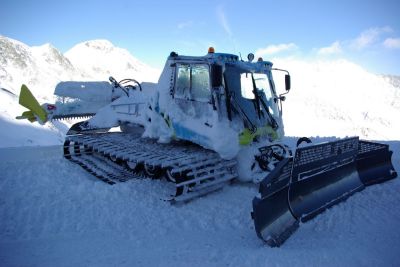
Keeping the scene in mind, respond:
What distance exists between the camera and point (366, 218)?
5195 millimetres

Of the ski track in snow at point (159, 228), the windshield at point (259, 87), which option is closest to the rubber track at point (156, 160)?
the ski track in snow at point (159, 228)

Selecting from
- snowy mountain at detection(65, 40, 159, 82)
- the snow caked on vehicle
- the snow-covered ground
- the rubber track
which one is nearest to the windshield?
the snow caked on vehicle

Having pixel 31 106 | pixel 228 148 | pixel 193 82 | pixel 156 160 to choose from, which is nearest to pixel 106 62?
pixel 31 106

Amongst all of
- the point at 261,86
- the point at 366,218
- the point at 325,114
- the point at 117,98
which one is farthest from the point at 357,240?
the point at 325,114

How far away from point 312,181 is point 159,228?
8.61ft

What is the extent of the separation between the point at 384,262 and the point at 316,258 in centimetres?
78

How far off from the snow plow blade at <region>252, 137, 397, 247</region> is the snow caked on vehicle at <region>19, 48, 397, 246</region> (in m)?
0.02

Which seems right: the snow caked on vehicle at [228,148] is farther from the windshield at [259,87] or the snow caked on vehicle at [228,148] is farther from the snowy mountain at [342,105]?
the snowy mountain at [342,105]

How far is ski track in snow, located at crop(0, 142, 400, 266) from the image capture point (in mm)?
3988

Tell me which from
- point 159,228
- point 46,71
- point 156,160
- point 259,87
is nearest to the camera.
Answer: point 159,228

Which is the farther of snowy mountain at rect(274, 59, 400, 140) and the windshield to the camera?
snowy mountain at rect(274, 59, 400, 140)

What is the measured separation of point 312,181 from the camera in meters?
5.56

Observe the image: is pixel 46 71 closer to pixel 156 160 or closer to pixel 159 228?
pixel 156 160

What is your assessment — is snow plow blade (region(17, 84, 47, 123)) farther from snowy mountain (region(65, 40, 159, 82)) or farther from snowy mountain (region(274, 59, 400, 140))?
snowy mountain (region(65, 40, 159, 82))
